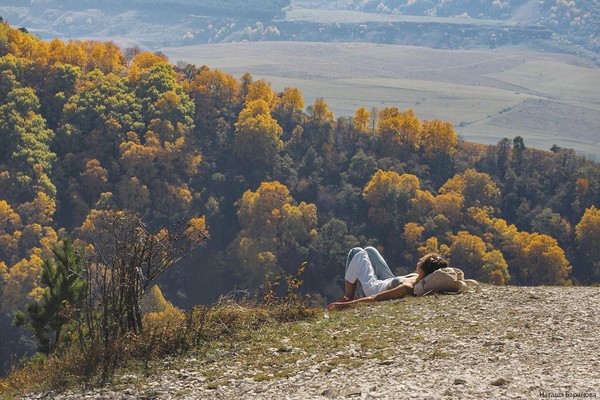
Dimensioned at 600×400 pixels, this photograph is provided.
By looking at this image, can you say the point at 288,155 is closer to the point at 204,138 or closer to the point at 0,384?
the point at 204,138

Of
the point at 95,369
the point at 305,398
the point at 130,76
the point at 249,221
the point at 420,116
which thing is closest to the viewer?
the point at 305,398

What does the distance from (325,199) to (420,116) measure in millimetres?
Result: 100371

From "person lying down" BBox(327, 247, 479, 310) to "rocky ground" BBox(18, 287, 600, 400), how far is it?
2.63ft

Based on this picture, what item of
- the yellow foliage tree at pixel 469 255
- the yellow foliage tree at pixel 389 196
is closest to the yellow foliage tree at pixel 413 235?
the yellow foliage tree at pixel 389 196

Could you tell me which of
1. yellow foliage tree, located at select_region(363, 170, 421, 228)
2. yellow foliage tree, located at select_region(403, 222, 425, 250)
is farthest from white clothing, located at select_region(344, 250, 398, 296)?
yellow foliage tree, located at select_region(363, 170, 421, 228)

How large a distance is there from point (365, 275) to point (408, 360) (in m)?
4.22

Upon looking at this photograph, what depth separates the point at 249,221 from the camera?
81438mm

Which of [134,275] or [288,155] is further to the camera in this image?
[288,155]

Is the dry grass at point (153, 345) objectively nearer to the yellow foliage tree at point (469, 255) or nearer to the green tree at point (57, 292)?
the green tree at point (57, 292)

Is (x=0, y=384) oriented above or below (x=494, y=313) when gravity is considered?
below

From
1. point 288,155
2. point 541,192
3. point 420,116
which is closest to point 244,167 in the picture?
point 288,155

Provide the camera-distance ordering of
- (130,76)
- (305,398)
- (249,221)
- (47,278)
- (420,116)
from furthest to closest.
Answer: (420,116)
(130,76)
(249,221)
(47,278)
(305,398)

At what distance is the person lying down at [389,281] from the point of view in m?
13.5

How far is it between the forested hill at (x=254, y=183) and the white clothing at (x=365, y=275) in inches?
2150
